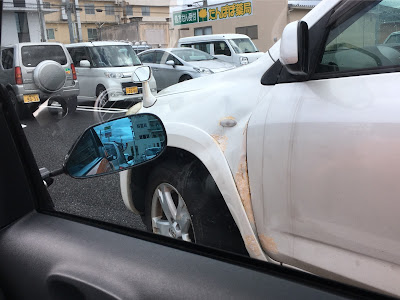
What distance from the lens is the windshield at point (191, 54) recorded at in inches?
70.0

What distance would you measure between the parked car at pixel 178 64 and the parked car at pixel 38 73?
19.4 inches

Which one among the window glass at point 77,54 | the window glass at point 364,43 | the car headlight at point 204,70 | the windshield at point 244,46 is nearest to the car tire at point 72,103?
the window glass at point 77,54

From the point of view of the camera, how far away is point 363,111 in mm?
1139

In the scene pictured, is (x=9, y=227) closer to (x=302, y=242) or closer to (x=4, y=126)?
(x=4, y=126)

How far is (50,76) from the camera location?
6.50 ft

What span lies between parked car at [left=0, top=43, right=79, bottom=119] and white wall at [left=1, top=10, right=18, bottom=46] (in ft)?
0.43

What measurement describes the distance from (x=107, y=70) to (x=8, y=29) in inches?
30.4

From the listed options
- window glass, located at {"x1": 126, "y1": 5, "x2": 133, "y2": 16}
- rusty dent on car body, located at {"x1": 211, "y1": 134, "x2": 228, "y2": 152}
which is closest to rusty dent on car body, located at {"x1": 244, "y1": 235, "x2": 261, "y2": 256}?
rusty dent on car body, located at {"x1": 211, "y1": 134, "x2": 228, "y2": 152}

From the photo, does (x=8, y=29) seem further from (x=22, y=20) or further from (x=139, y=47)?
(x=139, y=47)

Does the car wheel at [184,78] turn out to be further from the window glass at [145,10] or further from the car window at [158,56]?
the window glass at [145,10]

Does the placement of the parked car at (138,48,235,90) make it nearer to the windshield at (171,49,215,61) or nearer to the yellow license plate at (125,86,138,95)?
the windshield at (171,49,215,61)

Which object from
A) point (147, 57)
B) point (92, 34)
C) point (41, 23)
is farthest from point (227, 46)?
point (41, 23)

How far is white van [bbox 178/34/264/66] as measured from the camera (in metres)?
1.66

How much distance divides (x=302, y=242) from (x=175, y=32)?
93 cm
